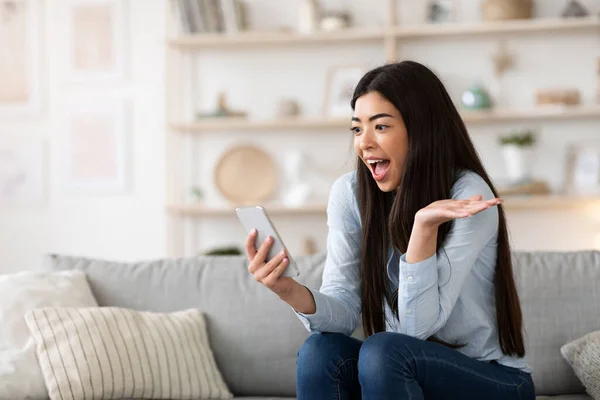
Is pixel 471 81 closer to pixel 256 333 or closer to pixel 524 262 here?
pixel 524 262

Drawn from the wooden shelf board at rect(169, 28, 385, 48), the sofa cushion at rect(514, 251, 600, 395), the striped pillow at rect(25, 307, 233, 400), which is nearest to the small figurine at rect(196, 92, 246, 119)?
the wooden shelf board at rect(169, 28, 385, 48)

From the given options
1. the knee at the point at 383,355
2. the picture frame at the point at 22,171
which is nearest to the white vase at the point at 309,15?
the picture frame at the point at 22,171

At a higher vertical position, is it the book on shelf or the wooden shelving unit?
the book on shelf

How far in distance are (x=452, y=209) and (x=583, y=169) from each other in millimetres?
2980

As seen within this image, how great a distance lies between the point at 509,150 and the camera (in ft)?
14.4

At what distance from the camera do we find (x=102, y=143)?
15.7 ft

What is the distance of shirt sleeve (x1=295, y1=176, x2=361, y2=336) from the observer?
200 centimetres

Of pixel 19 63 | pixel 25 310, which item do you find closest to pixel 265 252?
pixel 25 310

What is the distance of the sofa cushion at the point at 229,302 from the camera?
2.42 metres

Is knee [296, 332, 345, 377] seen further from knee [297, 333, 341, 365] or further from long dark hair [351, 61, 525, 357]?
long dark hair [351, 61, 525, 357]

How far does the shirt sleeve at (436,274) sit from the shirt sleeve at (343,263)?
6.6 inches

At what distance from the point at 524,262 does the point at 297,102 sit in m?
2.43

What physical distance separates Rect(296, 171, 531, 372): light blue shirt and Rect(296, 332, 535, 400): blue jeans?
52mm

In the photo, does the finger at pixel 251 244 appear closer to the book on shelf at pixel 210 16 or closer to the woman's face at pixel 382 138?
the woman's face at pixel 382 138
